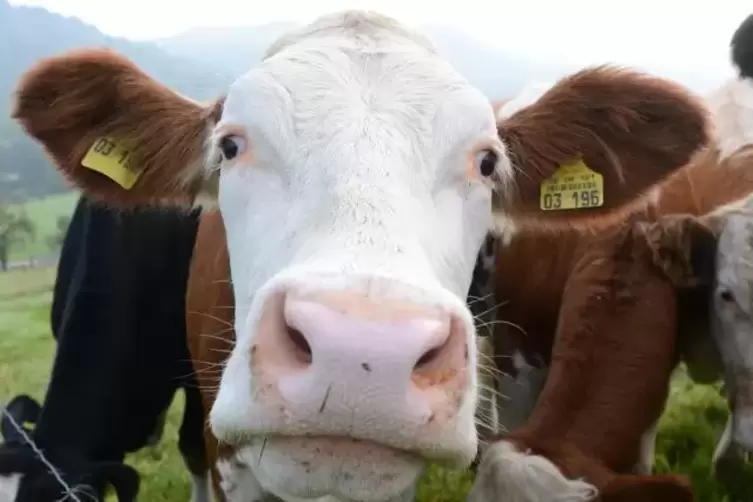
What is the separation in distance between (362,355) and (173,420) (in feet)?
11.4

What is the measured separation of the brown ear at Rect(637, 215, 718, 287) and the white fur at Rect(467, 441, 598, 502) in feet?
3.72

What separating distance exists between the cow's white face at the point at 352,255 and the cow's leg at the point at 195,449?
1820 mm

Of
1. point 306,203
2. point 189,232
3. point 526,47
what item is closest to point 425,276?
point 306,203

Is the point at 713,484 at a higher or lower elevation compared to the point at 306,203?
lower

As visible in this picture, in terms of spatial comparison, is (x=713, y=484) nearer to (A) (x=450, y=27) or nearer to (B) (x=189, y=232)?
(B) (x=189, y=232)

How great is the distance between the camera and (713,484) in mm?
3857

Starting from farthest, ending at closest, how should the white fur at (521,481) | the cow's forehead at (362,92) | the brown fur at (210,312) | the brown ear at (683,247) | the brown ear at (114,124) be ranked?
1. the brown ear at (683,247)
2. the brown fur at (210,312)
3. the brown ear at (114,124)
4. the white fur at (521,481)
5. the cow's forehead at (362,92)

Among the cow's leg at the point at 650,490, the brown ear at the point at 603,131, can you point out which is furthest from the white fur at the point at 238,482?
the brown ear at the point at 603,131

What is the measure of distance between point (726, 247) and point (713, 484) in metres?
1.30

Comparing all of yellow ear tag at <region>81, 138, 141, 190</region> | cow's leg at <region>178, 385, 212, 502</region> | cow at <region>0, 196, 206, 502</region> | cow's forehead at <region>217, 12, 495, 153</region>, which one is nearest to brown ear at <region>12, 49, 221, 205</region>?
yellow ear tag at <region>81, 138, 141, 190</region>

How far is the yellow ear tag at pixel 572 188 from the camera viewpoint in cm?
256

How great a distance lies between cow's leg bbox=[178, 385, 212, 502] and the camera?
3.65 meters

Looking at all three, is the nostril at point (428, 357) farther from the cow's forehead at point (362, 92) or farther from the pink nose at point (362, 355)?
the cow's forehead at point (362, 92)

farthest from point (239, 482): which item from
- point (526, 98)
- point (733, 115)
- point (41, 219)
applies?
point (733, 115)
